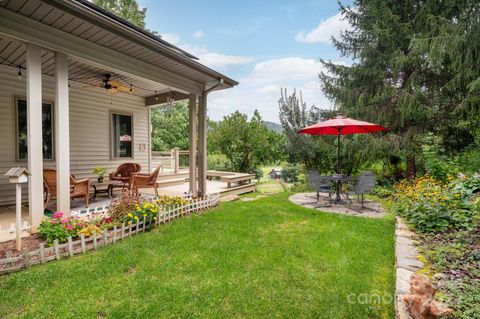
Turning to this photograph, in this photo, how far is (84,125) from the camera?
6992 millimetres

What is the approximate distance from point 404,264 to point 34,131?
192 inches

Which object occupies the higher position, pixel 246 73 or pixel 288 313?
pixel 246 73

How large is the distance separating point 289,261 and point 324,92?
8.11 meters

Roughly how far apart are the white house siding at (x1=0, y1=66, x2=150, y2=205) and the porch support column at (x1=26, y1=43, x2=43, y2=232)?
2773mm

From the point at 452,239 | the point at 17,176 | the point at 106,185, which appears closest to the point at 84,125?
the point at 106,185

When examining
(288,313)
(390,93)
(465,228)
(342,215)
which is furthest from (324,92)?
(288,313)

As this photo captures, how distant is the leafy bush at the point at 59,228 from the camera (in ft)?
11.1

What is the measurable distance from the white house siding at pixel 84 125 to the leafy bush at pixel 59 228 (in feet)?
10.1

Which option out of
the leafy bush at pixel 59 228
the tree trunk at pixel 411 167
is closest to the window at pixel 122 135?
the leafy bush at pixel 59 228

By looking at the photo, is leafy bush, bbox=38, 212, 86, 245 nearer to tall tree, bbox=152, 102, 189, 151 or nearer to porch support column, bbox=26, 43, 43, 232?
porch support column, bbox=26, 43, 43, 232

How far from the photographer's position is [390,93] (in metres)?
8.21

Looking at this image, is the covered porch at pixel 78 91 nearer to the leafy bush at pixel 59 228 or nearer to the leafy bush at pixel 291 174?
the leafy bush at pixel 59 228

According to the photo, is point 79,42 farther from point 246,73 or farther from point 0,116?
point 246,73

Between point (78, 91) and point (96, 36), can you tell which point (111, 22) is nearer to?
point (96, 36)
